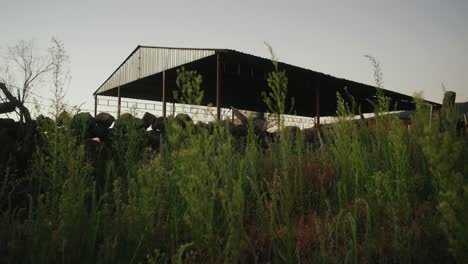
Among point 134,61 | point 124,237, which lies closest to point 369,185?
point 124,237

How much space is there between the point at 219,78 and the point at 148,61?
590 cm

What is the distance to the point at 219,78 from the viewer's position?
545 inches

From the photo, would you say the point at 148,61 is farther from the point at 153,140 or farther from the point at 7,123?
the point at 7,123

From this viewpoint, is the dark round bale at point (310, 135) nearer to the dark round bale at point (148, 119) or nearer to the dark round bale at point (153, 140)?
the dark round bale at point (153, 140)

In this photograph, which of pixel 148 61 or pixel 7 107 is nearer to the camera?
pixel 7 107

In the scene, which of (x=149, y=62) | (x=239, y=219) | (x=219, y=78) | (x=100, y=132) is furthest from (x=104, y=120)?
(x=149, y=62)

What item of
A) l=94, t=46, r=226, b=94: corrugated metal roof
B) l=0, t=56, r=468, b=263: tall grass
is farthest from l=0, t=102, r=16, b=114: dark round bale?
l=94, t=46, r=226, b=94: corrugated metal roof

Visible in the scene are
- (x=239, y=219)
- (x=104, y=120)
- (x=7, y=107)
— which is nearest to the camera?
(x=239, y=219)

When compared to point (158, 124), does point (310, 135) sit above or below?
below

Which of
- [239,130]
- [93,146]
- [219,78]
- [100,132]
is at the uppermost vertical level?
[219,78]

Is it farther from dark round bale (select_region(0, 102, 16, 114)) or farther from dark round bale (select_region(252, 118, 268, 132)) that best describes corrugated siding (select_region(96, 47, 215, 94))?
dark round bale (select_region(0, 102, 16, 114))

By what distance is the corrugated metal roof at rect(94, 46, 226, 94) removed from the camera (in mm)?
14863

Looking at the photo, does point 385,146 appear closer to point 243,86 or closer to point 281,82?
point 281,82

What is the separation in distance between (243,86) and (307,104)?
9706 millimetres
